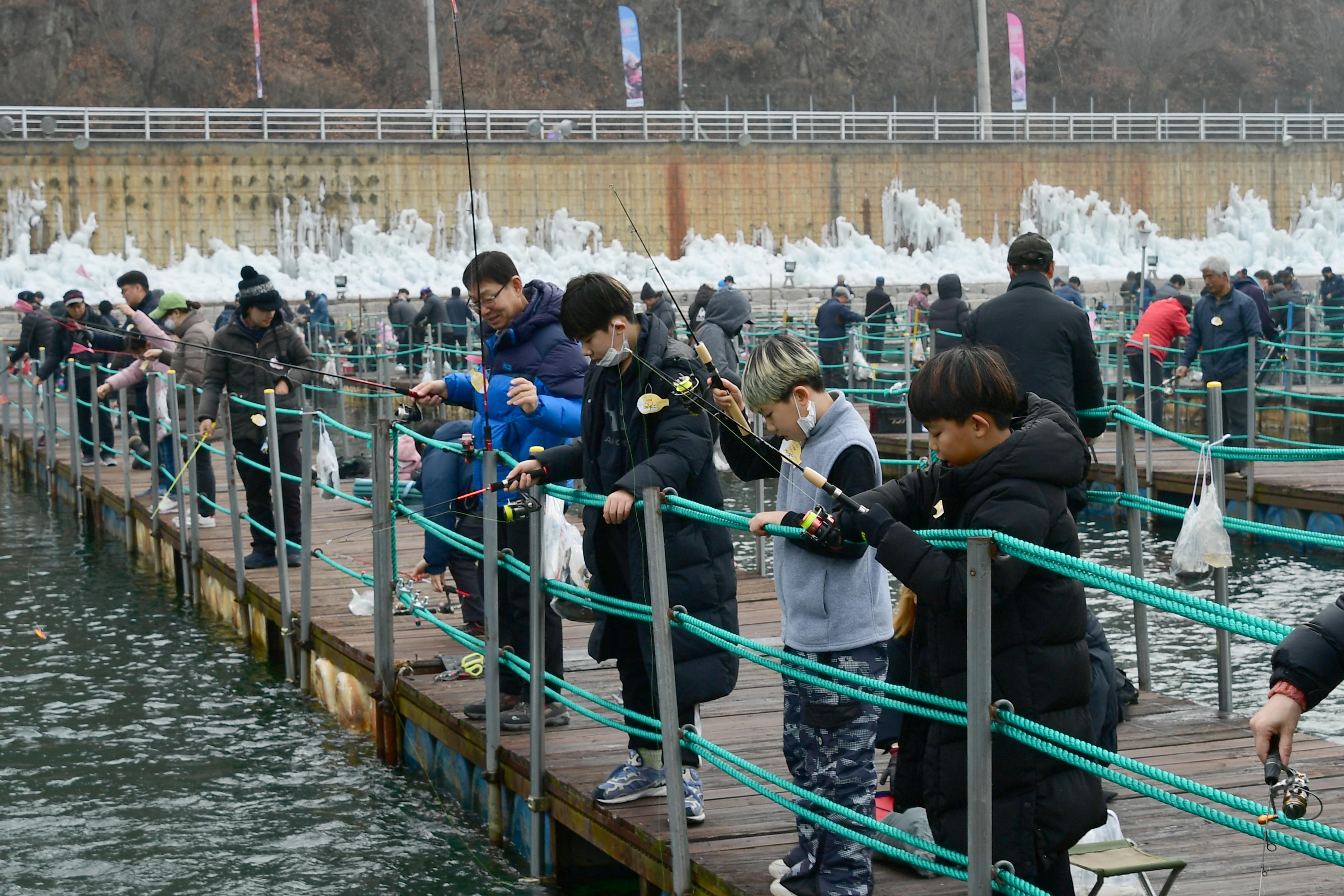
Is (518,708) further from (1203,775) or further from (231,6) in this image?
(231,6)

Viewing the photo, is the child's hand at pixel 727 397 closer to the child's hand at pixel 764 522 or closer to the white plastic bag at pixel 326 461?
the child's hand at pixel 764 522

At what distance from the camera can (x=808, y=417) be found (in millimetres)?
4129

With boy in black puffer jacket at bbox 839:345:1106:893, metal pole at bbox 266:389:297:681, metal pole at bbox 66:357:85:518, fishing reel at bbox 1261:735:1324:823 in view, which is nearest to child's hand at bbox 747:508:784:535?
boy in black puffer jacket at bbox 839:345:1106:893

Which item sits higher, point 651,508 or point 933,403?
point 933,403

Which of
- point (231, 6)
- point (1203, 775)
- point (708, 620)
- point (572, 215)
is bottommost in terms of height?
point (1203, 775)

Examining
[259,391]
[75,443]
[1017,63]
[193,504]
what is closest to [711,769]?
[259,391]

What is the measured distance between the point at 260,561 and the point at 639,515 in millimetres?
5997

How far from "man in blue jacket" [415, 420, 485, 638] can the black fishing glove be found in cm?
363

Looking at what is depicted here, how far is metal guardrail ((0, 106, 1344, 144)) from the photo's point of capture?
4025 cm

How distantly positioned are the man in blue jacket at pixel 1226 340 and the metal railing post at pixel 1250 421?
91 mm

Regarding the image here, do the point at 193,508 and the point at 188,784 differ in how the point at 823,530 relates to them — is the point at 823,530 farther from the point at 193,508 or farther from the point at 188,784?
the point at 193,508

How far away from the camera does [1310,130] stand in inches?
2105

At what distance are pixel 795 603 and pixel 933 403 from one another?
842 millimetres

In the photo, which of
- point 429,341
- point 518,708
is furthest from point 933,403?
point 429,341
